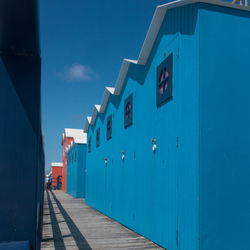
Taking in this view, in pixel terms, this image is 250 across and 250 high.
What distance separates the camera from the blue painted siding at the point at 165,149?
16.6 feet

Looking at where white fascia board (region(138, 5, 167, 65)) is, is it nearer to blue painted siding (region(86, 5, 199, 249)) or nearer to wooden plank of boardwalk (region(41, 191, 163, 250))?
blue painted siding (region(86, 5, 199, 249))

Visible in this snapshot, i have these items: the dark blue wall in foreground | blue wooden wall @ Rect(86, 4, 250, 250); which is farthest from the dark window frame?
the dark blue wall in foreground

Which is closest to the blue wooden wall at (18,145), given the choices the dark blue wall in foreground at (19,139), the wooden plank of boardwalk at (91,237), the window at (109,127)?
the dark blue wall in foreground at (19,139)

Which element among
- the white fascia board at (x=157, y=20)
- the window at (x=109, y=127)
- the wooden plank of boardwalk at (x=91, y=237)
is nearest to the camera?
the white fascia board at (x=157, y=20)

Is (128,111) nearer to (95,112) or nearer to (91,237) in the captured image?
(91,237)

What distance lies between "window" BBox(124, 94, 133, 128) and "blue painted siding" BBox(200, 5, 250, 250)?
3988 millimetres

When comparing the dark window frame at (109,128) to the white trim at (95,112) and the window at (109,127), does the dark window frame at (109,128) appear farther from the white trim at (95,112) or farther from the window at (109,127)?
the white trim at (95,112)

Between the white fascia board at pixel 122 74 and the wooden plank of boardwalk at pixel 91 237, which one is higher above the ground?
the white fascia board at pixel 122 74

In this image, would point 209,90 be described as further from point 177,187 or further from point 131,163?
point 131,163

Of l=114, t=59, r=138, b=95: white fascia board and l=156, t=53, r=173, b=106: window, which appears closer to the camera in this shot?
l=156, t=53, r=173, b=106: window

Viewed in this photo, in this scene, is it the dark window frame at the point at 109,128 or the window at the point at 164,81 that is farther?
the dark window frame at the point at 109,128

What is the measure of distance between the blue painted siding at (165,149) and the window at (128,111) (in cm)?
22

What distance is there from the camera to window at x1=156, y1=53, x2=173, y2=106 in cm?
596

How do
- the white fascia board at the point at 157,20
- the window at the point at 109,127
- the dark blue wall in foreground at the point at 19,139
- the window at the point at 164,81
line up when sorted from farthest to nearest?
the window at the point at 109,127 → the window at the point at 164,81 → the white fascia board at the point at 157,20 → the dark blue wall in foreground at the point at 19,139
